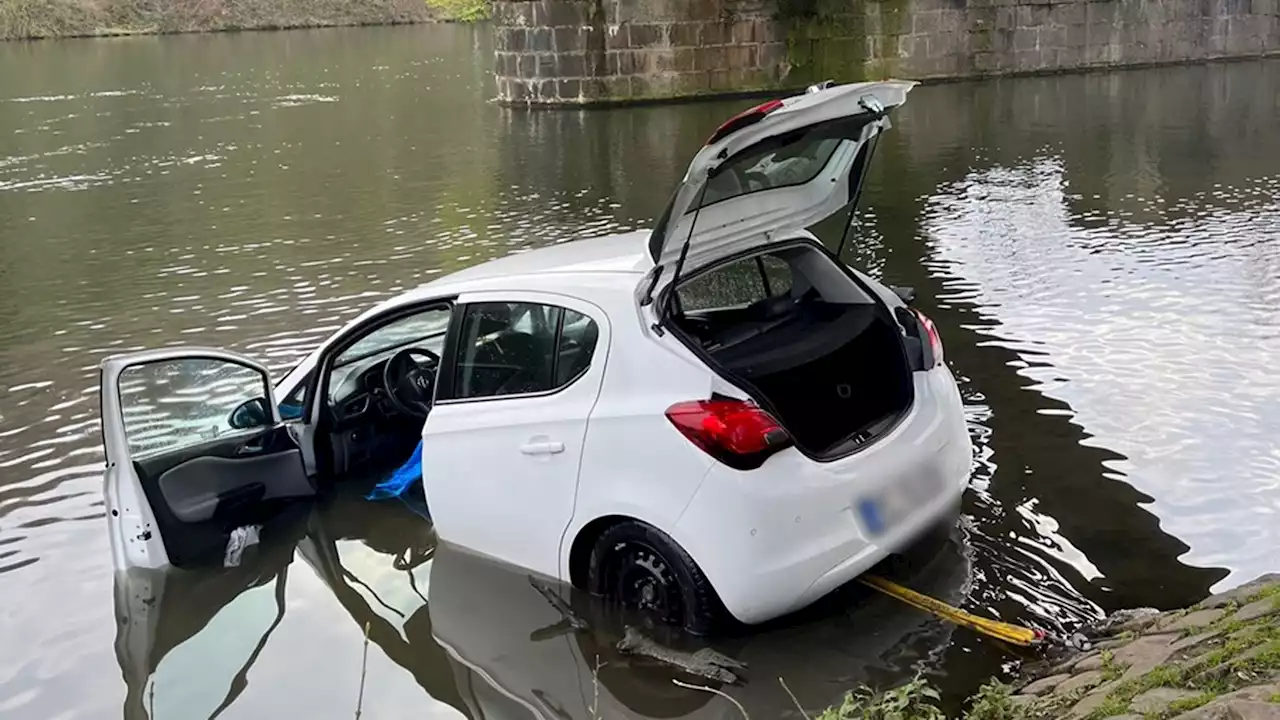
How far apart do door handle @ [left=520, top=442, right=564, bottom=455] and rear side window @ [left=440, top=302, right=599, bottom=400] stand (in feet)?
0.75

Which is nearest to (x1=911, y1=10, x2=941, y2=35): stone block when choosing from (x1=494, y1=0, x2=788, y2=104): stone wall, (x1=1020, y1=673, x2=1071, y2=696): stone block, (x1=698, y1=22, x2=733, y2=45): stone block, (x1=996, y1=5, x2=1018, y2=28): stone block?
(x1=996, y1=5, x2=1018, y2=28): stone block

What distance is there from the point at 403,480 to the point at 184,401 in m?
1.27

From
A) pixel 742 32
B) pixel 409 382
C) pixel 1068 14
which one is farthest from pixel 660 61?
pixel 409 382

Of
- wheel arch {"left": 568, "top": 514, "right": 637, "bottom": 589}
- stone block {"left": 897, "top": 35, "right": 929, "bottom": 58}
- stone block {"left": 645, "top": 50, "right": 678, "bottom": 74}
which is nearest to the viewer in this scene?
wheel arch {"left": 568, "top": 514, "right": 637, "bottom": 589}

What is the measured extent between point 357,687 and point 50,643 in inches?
58.7

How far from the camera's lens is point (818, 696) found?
414cm

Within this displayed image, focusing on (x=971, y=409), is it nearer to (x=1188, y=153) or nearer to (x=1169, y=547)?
(x=1169, y=547)

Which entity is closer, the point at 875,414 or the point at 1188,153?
the point at 875,414

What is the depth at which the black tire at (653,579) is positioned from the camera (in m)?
4.25

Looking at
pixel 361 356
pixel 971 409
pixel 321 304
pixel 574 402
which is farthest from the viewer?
pixel 321 304

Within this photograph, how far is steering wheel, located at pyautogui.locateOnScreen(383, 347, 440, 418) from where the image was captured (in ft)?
19.4

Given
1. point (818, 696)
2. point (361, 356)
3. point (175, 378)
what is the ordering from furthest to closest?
1. point (361, 356)
2. point (175, 378)
3. point (818, 696)

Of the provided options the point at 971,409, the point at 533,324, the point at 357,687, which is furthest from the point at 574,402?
the point at 971,409

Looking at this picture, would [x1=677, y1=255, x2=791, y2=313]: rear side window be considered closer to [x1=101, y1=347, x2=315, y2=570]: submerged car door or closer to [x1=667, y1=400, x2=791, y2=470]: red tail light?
[x1=667, y1=400, x2=791, y2=470]: red tail light
